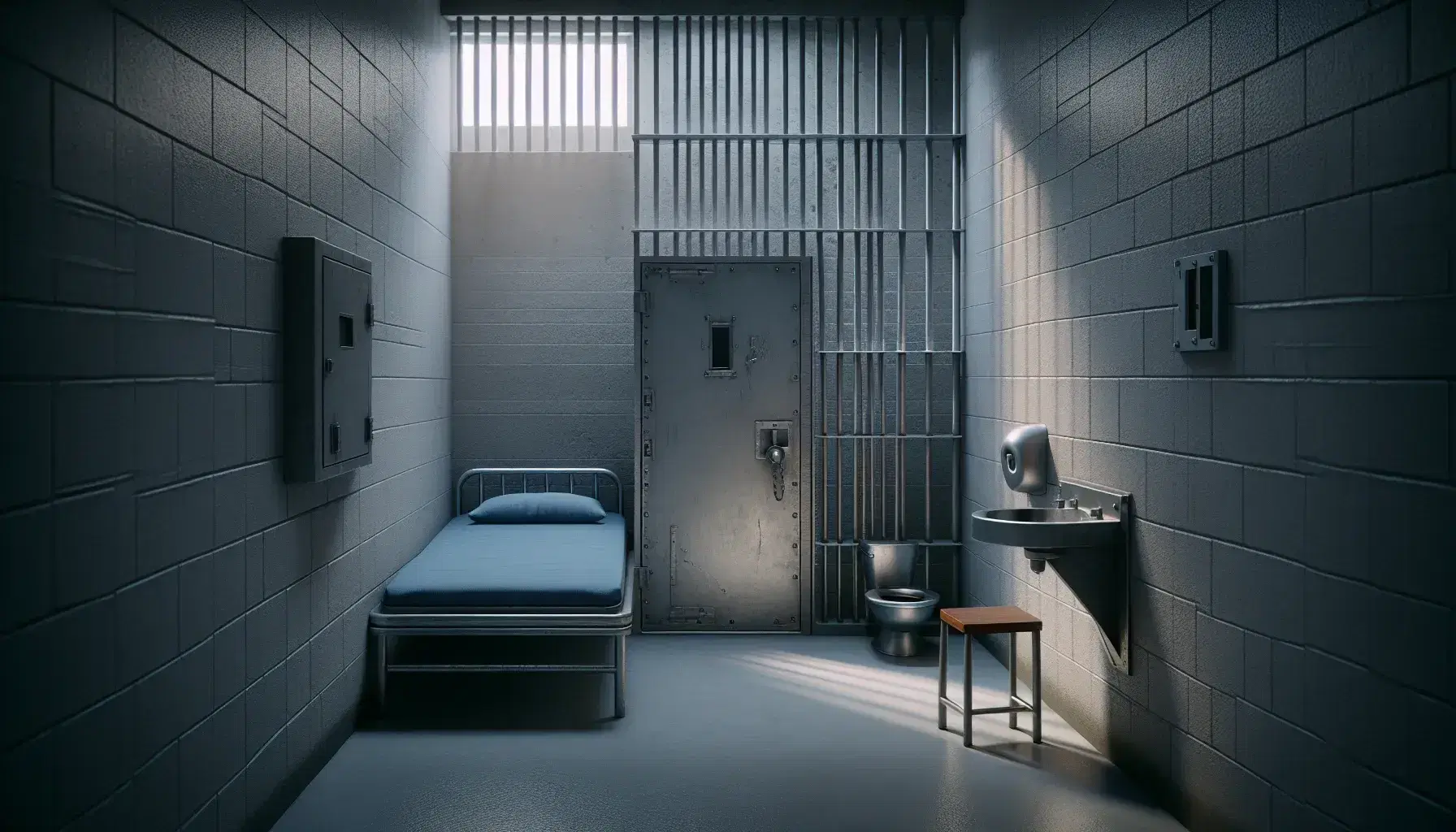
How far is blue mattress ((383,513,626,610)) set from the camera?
13.9ft

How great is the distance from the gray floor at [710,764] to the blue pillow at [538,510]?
112cm

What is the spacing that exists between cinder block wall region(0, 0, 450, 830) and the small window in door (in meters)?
2.18

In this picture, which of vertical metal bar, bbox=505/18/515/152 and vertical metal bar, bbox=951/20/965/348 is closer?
vertical metal bar, bbox=951/20/965/348

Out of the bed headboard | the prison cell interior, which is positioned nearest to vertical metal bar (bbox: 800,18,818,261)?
the prison cell interior

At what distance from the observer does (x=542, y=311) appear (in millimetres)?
6215

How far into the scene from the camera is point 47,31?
78.7 inches

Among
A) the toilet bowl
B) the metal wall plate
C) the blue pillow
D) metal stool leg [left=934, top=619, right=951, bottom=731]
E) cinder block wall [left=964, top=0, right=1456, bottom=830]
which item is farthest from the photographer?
the blue pillow

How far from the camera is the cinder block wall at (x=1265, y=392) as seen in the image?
220 centimetres

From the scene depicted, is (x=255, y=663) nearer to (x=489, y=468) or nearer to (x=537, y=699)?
(x=537, y=699)

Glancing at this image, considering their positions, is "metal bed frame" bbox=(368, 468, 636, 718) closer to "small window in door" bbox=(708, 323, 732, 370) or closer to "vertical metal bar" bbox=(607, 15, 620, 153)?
"small window in door" bbox=(708, 323, 732, 370)

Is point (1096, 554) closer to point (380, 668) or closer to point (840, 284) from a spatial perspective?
point (840, 284)

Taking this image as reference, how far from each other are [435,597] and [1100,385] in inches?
112

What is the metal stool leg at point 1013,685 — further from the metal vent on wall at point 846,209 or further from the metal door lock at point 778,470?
the metal door lock at point 778,470

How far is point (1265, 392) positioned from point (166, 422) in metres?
2.92
